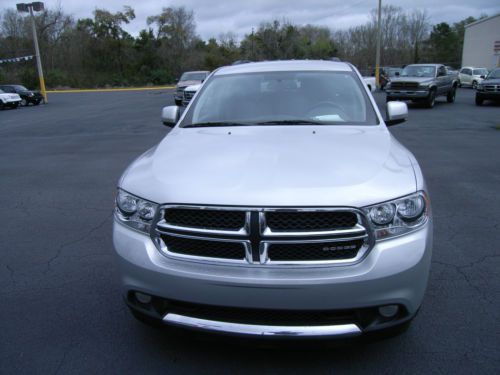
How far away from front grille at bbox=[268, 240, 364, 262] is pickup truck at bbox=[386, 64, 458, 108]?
64.7ft

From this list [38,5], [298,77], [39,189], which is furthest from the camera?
[38,5]

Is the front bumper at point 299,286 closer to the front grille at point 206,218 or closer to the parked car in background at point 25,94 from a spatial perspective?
the front grille at point 206,218

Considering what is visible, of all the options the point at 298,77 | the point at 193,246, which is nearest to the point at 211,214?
the point at 193,246

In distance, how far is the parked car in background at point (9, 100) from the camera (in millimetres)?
27391

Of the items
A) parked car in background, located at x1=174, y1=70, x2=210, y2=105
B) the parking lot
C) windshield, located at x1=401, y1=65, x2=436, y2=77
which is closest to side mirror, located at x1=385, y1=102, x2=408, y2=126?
the parking lot

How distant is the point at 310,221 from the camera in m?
2.29

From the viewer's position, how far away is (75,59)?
6309 cm

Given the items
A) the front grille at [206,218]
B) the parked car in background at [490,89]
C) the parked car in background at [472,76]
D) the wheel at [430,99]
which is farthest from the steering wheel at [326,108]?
the parked car in background at [472,76]

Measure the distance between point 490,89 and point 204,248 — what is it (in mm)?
21750

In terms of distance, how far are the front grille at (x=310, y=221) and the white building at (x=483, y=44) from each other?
4942cm

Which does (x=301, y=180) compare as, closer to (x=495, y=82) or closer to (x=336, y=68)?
(x=336, y=68)

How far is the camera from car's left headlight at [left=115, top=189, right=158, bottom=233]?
252 cm

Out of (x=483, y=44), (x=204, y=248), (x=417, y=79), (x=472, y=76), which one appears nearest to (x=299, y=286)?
(x=204, y=248)

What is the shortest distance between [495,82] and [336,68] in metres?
19.5
